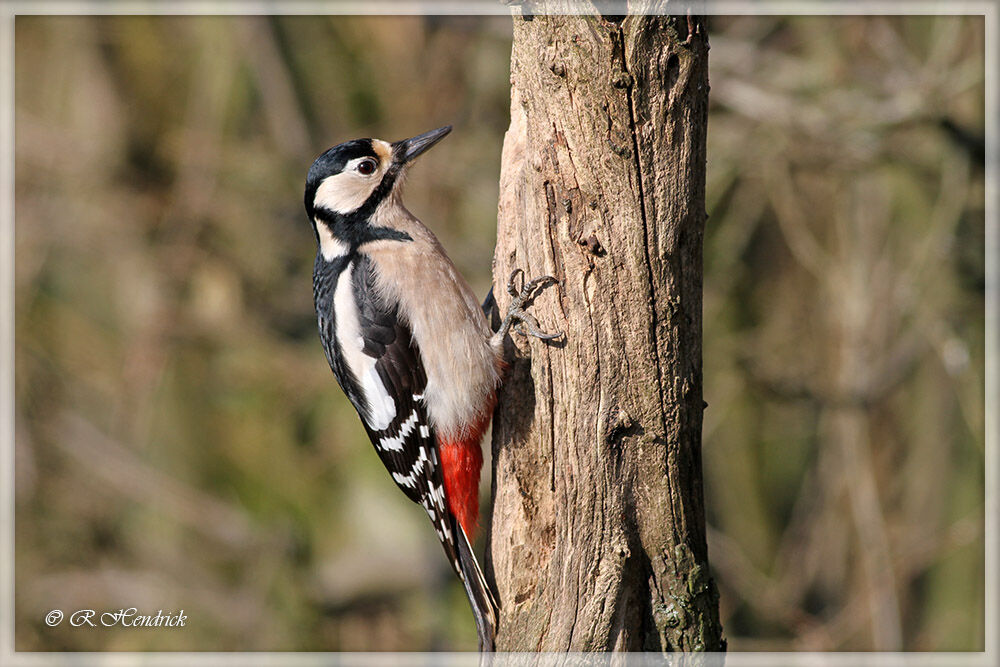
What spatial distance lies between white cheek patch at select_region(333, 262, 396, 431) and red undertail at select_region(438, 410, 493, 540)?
26cm

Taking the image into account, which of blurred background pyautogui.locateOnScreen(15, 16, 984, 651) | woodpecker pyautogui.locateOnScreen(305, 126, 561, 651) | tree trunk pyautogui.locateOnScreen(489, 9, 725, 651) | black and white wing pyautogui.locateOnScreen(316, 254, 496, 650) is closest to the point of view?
tree trunk pyautogui.locateOnScreen(489, 9, 725, 651)

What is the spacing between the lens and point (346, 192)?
3.81 meters

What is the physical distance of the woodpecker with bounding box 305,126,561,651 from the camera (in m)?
3.46

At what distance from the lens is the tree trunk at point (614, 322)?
264 cm

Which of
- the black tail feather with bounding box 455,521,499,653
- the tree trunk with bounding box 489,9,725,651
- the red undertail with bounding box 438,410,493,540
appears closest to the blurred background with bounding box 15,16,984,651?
the red undertail with bounding box 438,410,493,540

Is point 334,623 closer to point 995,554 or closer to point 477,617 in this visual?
point 477,617

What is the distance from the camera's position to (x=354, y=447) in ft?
22.4

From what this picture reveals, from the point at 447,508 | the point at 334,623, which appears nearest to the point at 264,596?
the point at 334,623

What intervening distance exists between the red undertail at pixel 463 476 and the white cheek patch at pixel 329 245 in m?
0.90

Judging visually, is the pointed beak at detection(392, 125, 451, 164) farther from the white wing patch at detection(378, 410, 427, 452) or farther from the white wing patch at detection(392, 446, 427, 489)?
the white wing patch at detection(392, 446, 427, 489)

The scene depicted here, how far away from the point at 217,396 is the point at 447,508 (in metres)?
4.25

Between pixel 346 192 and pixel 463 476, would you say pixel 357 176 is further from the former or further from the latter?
pixel 463 476

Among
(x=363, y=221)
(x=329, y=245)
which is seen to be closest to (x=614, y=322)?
(x=363, y=221)

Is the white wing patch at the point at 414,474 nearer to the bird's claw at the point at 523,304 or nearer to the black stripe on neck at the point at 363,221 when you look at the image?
the bird's claw at the point at 523,304
